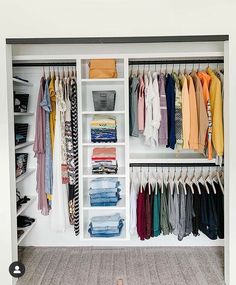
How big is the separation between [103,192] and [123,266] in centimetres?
73

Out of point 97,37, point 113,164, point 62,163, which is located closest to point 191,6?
point 97,37

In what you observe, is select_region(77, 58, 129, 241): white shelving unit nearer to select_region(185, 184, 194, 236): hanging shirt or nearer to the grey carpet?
the grey carpet

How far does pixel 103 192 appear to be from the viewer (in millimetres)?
3387

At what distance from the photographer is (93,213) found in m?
3.74

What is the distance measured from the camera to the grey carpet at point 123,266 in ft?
9.79

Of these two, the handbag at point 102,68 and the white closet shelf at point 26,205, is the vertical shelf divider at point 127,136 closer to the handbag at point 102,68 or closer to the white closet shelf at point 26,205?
the handbag at point 102,68

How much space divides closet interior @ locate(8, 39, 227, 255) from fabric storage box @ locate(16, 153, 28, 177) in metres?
0.06

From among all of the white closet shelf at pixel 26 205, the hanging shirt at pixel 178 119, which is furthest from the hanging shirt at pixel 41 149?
the hanging shirt at pixel 178 119

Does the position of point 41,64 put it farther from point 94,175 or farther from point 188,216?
point 188,216

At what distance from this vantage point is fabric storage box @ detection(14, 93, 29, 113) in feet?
11.0

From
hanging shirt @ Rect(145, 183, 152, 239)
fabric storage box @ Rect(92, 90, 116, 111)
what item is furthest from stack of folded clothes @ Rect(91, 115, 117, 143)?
hanging shirt @ Rect(145, 183, 152, 239)

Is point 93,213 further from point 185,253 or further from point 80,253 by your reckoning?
point 185,253

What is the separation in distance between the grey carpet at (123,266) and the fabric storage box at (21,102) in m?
1.51

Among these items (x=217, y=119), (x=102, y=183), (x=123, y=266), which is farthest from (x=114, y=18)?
(x=123, y=266)
